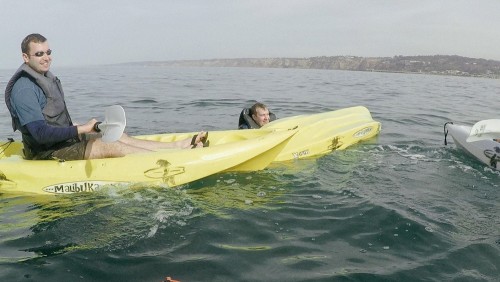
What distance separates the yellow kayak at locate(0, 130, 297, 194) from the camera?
5.31 meters

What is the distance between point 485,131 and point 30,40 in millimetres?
7056

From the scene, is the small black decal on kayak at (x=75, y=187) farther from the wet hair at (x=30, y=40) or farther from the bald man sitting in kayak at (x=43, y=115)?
the wet hair at (x=30, y=40)

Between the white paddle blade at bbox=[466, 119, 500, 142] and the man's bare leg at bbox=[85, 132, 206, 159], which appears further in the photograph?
the white paddle blade at bbox=[466, 119, 500, 142]

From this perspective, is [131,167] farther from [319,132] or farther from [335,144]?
[335,144]

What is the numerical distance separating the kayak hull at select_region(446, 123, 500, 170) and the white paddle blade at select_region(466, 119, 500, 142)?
0.36ft

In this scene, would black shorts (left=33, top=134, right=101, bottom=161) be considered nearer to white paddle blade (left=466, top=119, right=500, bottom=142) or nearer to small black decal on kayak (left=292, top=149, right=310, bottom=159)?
small black decal on kayak (left=292, top=149, right=310, bottom=159)

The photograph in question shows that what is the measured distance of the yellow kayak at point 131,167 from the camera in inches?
209

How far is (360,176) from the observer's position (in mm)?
6234

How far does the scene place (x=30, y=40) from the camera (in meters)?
4.81

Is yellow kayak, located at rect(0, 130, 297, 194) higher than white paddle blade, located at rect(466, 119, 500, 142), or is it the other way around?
white paddle blade, located at rect(466, 119, 500, 142)

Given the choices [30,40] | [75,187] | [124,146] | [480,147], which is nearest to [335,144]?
[480,147]

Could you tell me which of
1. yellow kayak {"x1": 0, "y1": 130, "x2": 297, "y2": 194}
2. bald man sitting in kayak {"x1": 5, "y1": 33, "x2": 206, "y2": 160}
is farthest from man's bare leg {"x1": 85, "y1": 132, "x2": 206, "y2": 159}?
yellow kayak {"x1": 0, "y1": 130, "x2": 297, "y2": 194}

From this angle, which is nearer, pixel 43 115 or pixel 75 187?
pixel 43 115

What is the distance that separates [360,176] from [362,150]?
6.59 ft
